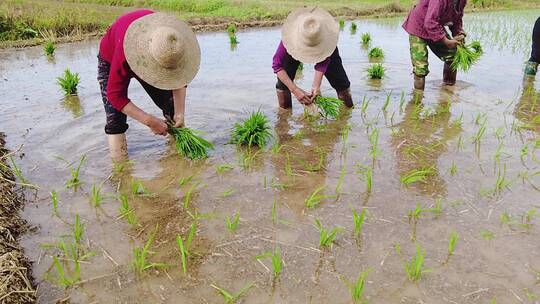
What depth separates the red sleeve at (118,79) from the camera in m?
2.68

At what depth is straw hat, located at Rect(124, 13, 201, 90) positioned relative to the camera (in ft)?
8.34

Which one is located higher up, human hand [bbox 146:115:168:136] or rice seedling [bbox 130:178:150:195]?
human hand [bbox 146:115:168:136]

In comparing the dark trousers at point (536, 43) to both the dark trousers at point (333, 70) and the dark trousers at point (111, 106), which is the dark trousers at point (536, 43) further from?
the dark trousers at point (111, 106)

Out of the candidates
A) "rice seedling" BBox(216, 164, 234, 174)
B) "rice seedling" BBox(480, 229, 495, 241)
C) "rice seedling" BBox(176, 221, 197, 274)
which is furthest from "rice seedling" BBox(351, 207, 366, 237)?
"rice seedling" BBox(216, 164, 234, 174)

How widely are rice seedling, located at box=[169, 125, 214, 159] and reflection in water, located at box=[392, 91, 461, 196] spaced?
1448mm

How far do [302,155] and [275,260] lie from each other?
1522 mm

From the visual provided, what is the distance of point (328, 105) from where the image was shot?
4.10 m

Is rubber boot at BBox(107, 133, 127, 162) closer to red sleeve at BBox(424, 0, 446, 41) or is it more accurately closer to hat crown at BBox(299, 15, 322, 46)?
hat crown at BBox(299, 15, 322, 46)

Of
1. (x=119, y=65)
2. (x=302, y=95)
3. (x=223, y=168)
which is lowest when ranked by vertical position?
(x=223, y=168)

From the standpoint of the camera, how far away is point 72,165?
10.6 ft

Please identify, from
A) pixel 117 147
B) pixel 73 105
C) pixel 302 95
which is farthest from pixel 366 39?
pixel 117 147

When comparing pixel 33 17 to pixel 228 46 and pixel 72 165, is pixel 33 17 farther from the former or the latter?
pixel 72 165

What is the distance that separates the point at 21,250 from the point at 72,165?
1.14m

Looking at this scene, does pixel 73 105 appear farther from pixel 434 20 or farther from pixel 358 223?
pixel 434 20
